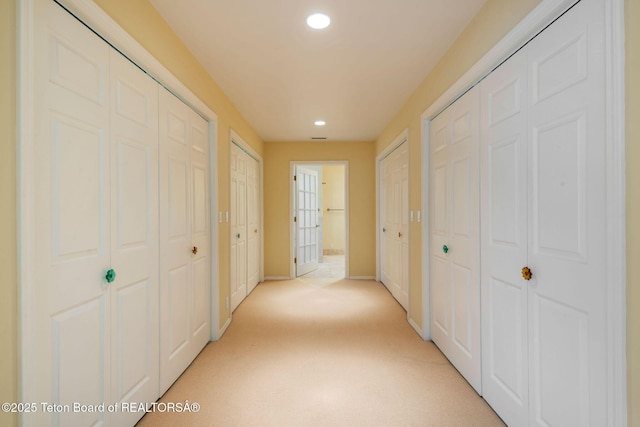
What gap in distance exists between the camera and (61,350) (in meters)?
1.32

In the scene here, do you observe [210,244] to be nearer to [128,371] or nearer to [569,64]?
[128,371]

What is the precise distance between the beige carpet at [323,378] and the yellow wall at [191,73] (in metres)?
0.64

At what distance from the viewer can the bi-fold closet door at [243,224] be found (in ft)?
13.2

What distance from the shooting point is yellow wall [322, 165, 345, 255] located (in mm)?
9602

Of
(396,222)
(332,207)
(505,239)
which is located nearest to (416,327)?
(396,222)

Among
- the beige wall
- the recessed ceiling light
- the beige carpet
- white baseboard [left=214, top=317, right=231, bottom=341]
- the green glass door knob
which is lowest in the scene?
the beige carpet

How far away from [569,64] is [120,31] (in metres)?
2.02

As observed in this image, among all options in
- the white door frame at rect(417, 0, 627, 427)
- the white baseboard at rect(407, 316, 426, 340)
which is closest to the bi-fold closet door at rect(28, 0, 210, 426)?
the white door frame at rect(417, 0, 627, 427)

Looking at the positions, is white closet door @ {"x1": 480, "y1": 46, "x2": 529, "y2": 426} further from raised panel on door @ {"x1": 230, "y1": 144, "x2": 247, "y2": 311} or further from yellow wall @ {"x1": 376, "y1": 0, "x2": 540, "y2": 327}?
raised panel on door @ {"x1": 230, "y1": 144, "x2": 247, "y2": 311}

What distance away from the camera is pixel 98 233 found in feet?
5.06

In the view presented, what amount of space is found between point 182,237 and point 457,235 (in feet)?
6.66

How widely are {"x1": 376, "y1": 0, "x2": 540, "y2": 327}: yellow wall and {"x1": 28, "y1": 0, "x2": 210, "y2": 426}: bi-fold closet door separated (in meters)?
2.01

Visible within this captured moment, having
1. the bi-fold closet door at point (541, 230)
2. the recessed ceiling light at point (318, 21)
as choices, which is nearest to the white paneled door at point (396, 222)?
the bi-fold closet door at point (541, 230)

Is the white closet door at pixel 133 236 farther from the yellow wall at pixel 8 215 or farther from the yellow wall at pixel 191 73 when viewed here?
the yellow wall at pixel 8 215
